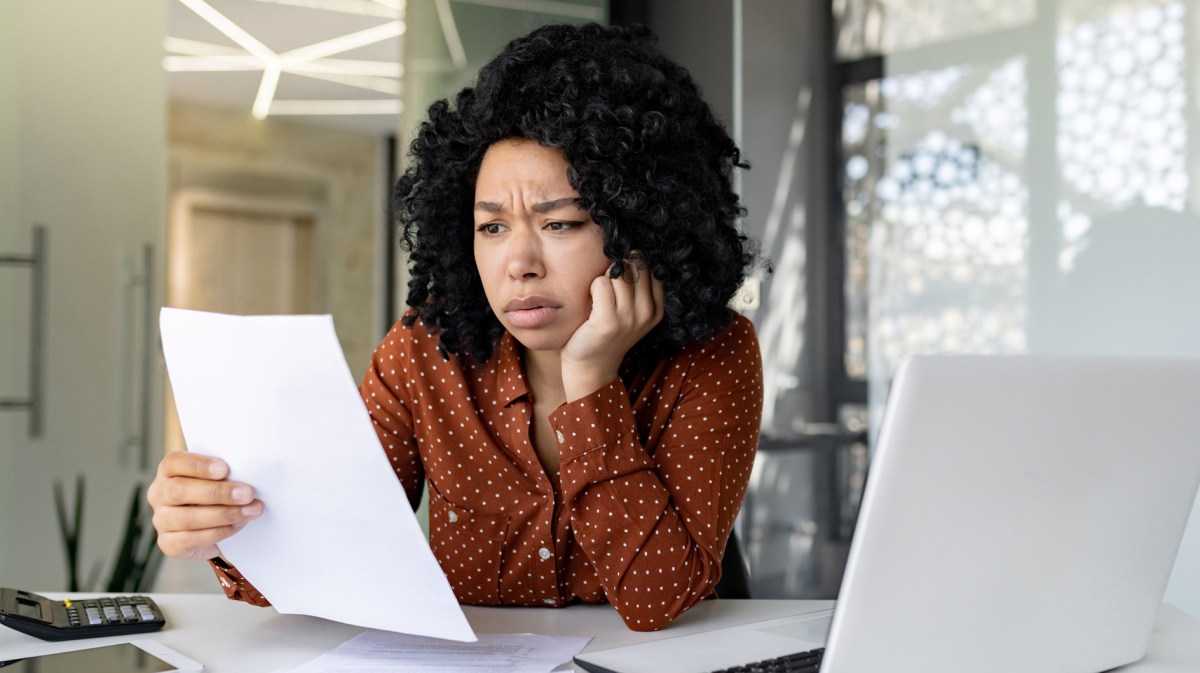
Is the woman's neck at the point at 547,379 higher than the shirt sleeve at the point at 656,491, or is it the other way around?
the woman's neck at the point at 547,379

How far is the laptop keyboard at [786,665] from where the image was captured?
0.85 metres

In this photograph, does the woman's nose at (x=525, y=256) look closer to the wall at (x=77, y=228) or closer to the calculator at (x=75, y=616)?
the calculator at (x=75, y=616)

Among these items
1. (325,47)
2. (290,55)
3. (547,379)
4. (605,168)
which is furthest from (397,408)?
(290,55)

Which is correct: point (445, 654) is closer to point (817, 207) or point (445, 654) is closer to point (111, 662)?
point (111, 662)

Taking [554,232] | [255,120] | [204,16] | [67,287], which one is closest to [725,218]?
[554,232]

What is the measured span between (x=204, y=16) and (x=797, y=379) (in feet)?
12.9

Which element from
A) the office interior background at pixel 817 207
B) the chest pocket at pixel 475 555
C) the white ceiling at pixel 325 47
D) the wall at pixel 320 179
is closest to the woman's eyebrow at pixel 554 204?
the chest pocket at pixel 475 555

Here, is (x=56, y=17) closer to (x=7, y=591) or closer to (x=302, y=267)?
(x=7, y=591)

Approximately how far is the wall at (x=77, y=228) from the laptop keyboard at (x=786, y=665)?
2814 millimetres

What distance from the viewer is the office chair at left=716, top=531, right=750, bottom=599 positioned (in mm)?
1394

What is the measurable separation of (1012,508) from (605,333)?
1.99 ft

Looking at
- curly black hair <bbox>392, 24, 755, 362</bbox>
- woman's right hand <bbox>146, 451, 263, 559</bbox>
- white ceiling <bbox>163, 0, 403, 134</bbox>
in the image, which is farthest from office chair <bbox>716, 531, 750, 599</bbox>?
white ceiling <bbox>163, 0, 403, 134</bbox>

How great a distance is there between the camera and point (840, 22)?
10.4ft

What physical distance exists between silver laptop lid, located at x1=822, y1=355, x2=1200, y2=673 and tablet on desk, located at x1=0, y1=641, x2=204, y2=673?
60 cm
